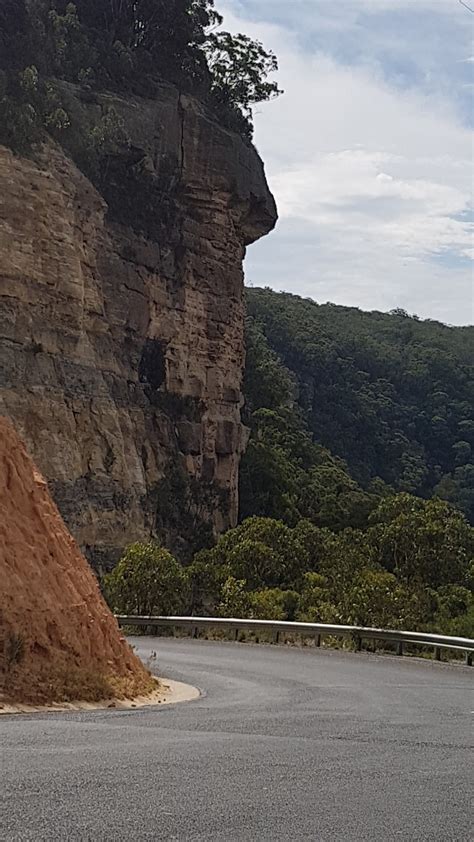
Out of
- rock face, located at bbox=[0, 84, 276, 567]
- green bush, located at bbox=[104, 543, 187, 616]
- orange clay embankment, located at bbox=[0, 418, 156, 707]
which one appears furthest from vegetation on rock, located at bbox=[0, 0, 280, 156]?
orange clay embankment, located at bbox=[0, 418, 156, 707]

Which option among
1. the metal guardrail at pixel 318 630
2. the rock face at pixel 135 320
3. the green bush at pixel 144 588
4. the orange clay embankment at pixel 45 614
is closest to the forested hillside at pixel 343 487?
the green bush at pixel 144 588

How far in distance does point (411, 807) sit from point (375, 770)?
126 cm

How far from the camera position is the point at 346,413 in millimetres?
96125

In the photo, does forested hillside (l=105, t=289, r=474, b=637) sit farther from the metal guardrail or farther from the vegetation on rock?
the vegetation on rock

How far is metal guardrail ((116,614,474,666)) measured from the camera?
66.9 feet

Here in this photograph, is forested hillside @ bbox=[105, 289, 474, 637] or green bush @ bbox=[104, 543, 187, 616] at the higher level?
forested hillside @ bbox=[105, 289, 474, 637]

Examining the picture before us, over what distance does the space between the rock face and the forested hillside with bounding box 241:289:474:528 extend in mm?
9241

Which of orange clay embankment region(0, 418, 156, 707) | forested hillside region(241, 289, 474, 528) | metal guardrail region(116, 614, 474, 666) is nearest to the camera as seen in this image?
orange clay embankment region(0, 418, 156, 707)

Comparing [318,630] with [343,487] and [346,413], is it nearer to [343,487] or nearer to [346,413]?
[343,487]

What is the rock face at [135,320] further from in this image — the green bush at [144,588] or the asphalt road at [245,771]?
the asphalt road at [245,771]

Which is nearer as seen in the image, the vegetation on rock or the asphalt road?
the asphalt road

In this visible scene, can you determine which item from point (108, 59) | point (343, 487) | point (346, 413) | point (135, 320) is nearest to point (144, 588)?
point (135, 320)

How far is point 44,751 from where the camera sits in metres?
A: 8.05

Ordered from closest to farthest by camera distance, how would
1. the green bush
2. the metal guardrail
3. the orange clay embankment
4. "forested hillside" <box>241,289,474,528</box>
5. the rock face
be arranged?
1. the orange clay embankment
2. the metal guardrail
3. the green bush
4. the rock face
5. "forested hillside" <box>241,289,474,528</box>
